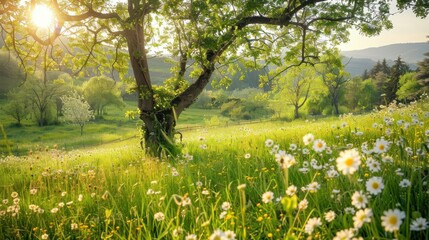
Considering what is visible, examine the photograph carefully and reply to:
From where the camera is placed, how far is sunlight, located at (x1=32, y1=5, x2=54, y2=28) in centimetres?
844

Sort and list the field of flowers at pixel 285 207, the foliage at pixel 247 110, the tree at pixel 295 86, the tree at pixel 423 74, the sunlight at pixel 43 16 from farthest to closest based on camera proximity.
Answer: the foliage at pixel 247 110 < the tree at pixel 295 86 < the tree at pixel 423 74 < the sunlight at pixel 43 16 < the field of flowers at pixel 285 207

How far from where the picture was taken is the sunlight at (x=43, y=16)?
8438 millimetres

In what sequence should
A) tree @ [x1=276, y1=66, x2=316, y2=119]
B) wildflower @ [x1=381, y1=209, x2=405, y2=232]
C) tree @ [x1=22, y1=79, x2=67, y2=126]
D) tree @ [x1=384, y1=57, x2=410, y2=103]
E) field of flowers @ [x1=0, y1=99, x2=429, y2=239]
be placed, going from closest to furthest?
wildflower @ [x1=381, y1=209, x2=405, y2=232] < field of flowers @ [x1=0, y1=99, x2=429, y2=239] < tree @ [x1=384, y1=57, x2=410, y2=103] < tree @ [x1=276, y1=66, x2=316, y2=119] < tree @ [x1=22, y1=79, x2=67, y2=126]

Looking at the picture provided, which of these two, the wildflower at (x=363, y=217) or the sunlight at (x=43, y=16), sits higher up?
the sunlight at (x=43, y=16)

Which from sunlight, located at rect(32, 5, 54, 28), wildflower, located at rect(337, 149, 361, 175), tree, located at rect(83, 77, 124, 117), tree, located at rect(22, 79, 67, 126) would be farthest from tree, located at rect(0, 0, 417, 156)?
tree, located at rect(83, 77, 124, 117)

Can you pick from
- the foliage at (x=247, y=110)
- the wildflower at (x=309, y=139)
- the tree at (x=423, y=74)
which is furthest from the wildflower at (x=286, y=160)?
the foliage at (x=247, y=110)

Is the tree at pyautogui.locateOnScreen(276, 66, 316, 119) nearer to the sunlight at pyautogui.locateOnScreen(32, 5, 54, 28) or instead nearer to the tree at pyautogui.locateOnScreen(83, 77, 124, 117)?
the tree at pyautogui.locateOnScreen(83, 77, 124, 117)

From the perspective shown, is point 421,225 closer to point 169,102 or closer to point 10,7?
point 169,102

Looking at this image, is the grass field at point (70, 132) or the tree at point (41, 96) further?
the tree at point (41, 96)

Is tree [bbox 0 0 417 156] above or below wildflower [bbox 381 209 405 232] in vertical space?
above

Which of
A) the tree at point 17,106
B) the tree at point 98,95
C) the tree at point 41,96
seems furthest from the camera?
the tree at point 98,95

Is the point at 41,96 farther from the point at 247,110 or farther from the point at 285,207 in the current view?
the point at 285,207

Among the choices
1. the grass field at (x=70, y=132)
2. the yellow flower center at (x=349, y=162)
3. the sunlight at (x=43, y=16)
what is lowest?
the grass field at (x=70, y=132)

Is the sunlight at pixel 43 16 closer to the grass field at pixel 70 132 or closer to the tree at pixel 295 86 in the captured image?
the grass field at pixel 70 132
